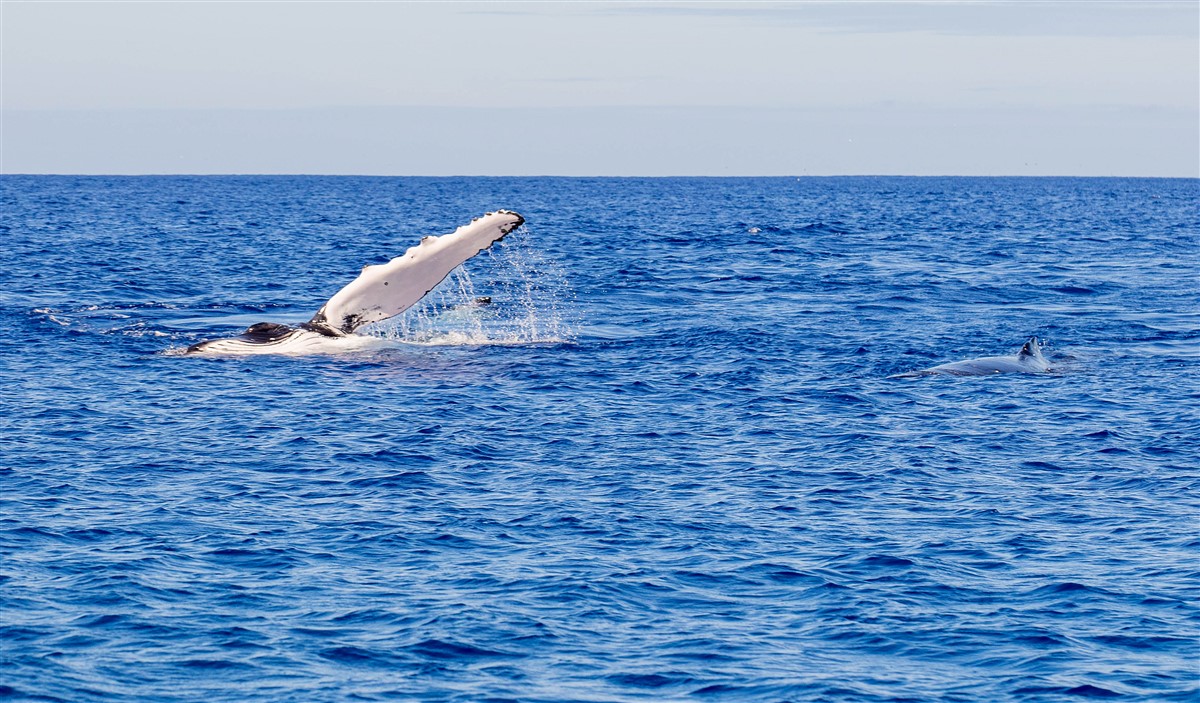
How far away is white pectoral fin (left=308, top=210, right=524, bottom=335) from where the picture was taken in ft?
71.8

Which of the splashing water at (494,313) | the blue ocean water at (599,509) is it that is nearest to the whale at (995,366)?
the blue ocean water at (599,509)

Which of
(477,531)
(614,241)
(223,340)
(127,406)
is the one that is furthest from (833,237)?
(477,531)

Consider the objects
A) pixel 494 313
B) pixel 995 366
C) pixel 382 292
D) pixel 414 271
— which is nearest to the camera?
pixel 414 271

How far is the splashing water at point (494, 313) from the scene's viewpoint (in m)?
29.1

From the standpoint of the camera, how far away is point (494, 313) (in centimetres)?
3450

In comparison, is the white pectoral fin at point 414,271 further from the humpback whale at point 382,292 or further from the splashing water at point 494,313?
the splashing water at point 494,313

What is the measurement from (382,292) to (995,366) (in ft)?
34.2

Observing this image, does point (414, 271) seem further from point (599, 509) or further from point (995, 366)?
point (995, 366)

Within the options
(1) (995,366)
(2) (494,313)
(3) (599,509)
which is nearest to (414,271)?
(3) (599,509)

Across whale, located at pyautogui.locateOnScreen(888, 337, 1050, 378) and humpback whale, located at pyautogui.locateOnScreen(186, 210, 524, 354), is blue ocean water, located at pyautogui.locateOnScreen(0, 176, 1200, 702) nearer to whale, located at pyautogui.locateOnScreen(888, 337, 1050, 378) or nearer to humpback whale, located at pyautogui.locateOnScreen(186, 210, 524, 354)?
humpback whale, located at pyautogui.locateOnScreen(186, 210, 524, 354)

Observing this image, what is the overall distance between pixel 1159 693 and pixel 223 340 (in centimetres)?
1948

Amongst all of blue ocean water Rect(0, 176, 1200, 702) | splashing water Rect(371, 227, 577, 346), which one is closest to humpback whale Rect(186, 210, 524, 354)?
blue ocean water Rect(0, 176, 1200, 702)

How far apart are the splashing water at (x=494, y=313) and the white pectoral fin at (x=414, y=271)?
6.79ft

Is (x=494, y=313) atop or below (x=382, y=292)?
below
